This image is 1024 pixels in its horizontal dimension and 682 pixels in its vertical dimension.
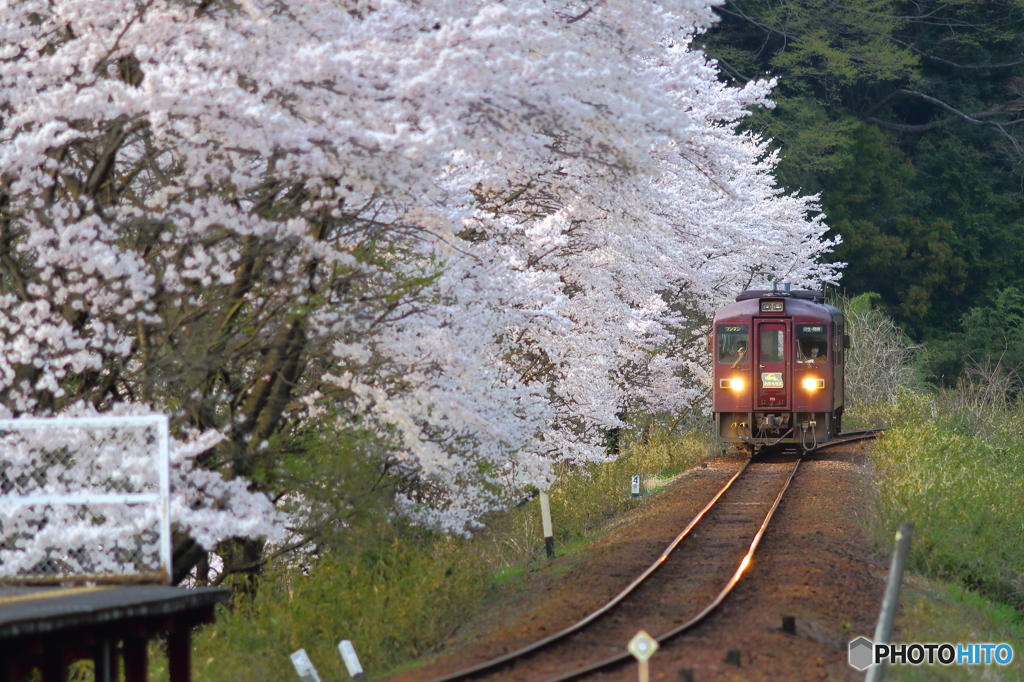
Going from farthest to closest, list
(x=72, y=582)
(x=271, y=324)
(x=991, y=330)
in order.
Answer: (x=991, y=330)
(x=271, y=324)
(x=72, y=582)

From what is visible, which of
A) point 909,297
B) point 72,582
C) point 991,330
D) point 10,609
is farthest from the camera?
point 909,297

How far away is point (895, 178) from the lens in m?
44.2

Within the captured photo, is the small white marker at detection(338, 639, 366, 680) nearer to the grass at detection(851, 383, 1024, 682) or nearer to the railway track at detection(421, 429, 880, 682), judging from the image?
the railway track at detection(421, 429, 880, 682)

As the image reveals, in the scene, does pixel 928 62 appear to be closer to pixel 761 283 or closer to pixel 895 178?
pixel 895 178

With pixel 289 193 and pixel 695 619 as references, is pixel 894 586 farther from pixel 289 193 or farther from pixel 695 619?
pixel 289 193

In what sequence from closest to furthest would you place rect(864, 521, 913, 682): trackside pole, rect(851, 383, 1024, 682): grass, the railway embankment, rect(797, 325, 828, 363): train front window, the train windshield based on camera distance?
rect(864, 521, 913, 682): trackside pole → the railway embankment → rect(851, 383, 1024, 682): grass → rect(797, 325, 828, 363): train front window → the train windshield

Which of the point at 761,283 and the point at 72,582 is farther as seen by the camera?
the point at 761,283

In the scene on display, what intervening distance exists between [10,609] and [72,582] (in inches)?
49.6

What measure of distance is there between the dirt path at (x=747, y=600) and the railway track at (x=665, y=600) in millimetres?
163

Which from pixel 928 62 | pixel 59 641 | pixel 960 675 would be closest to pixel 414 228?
pixel 59 641

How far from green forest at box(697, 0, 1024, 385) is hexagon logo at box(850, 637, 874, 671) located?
34935 mm

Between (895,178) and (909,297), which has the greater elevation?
(895,178)

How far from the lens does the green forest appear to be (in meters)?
42.3

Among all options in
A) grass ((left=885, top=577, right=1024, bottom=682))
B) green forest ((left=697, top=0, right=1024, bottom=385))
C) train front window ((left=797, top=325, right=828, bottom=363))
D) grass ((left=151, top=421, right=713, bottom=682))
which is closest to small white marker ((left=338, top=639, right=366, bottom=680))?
grass ((left=151, top=421, right=713, bottom=682))
